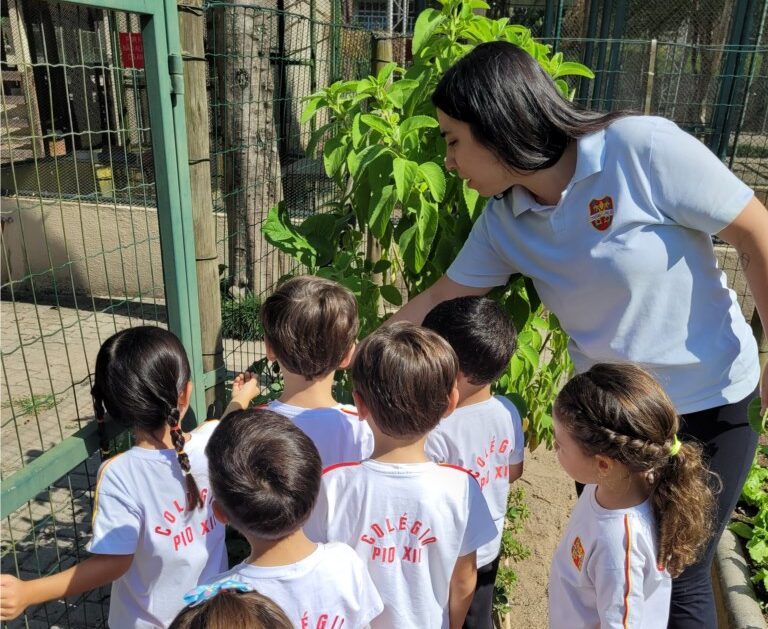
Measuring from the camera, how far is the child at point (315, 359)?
194cm

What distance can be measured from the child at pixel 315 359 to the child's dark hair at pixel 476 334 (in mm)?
280

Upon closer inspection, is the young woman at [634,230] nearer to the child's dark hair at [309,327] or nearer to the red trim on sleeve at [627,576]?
the red trim on sleeve at [627,576]

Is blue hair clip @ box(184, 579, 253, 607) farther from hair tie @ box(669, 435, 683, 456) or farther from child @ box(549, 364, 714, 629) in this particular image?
hair tie @ box(669, 435, 683, 456)

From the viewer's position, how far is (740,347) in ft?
6.04

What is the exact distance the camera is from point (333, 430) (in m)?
1.95

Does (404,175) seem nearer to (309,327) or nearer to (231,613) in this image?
(309,327)

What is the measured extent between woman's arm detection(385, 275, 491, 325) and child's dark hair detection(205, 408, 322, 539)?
0.78 meters

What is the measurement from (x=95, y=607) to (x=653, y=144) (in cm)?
254

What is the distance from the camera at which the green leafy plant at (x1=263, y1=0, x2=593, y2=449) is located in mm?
2340

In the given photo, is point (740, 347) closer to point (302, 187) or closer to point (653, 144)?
point (653, 144)

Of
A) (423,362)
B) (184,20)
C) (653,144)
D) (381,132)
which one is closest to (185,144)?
(184,20)

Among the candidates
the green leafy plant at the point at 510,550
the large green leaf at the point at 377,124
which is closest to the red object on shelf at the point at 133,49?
the large green leaf at the point at 377,124

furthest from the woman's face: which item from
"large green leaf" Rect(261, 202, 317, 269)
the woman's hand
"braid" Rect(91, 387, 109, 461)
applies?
the woman's hand

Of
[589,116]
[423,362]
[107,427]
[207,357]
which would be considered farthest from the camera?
[207,357]
